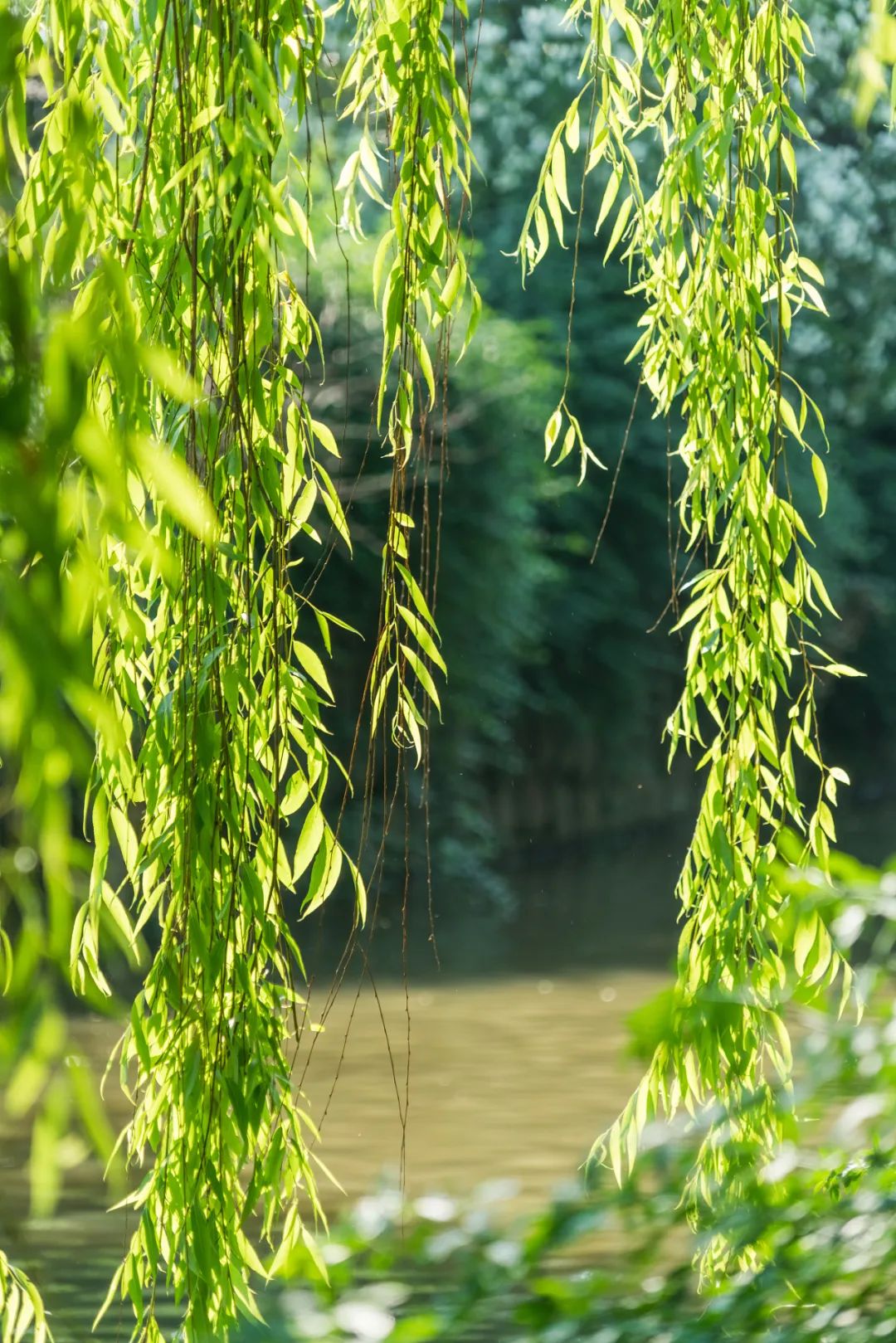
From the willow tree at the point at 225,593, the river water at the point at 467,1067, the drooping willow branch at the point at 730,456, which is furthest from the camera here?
the river water at the point at 467,1067

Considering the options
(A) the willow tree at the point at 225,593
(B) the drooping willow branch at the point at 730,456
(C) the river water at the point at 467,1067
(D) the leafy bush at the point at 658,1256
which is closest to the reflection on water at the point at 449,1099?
(C) the river water at the point at 467,1067

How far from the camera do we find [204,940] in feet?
7.75

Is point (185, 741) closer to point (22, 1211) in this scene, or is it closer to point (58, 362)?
point (58, 362)

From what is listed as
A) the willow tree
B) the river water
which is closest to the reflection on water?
the river water

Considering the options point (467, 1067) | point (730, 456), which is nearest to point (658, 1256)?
point (730, 456)

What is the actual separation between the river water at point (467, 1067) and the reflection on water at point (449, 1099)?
1 cm

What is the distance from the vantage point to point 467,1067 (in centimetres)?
877

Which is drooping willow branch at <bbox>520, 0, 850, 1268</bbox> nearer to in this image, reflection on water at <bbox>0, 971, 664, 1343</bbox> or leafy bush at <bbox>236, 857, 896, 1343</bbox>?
leafy bush at <bbox>236, 857, 896, 1343</bbox>

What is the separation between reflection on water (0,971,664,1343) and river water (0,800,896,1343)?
0.04 ft

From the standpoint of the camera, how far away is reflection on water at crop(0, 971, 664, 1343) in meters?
6.12

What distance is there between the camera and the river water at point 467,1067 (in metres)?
6.26

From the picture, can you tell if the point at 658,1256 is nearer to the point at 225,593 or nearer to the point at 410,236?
the point at 225,593

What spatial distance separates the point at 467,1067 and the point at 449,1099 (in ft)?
2.05

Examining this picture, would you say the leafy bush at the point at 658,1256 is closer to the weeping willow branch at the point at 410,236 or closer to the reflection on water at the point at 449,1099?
the weeping willow branch at the point at 410,236
